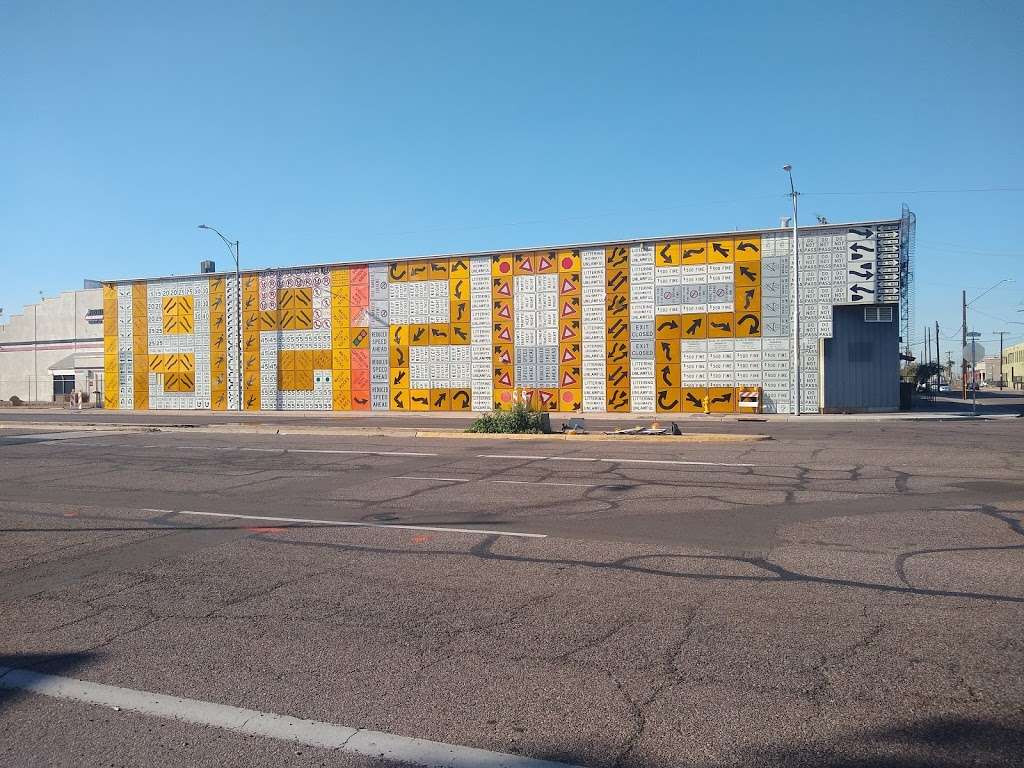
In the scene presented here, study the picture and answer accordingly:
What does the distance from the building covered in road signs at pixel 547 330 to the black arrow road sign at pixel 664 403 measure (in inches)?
2.1

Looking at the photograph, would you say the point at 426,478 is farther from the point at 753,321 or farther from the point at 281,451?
the point at 753,321

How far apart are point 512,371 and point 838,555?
106ft

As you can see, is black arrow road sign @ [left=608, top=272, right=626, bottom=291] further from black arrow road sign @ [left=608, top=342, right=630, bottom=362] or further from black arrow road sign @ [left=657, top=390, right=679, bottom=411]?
black arrow road sign @ [left=657, top=390, right=679, bottom=411]

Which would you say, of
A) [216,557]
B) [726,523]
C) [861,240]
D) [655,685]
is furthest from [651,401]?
[655,685]

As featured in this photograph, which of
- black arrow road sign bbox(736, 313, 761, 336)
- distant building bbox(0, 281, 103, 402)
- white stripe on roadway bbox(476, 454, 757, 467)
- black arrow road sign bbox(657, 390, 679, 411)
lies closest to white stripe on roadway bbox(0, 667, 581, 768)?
white stripe on roadway bbox(476, 454, 757, 467)

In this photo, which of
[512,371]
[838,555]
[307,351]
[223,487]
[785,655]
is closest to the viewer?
[785,655]

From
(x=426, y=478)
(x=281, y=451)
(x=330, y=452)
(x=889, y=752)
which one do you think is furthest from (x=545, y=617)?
(x=281, y=451)

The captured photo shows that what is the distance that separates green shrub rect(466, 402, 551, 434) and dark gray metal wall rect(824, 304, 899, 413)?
17071mm

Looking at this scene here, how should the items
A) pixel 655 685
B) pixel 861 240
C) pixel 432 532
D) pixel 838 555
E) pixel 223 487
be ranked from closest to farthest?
pixel 655 685
pixel 838 555
pixel 432 532
pixel 223 487
pixel 861 240

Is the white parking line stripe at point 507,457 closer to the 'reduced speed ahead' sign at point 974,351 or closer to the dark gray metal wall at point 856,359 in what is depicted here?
the dark gray metal wall at point 856,359

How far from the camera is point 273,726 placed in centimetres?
441

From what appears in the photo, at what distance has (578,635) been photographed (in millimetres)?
5727

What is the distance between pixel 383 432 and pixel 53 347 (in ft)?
169

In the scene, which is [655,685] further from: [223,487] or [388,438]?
[388,438]
